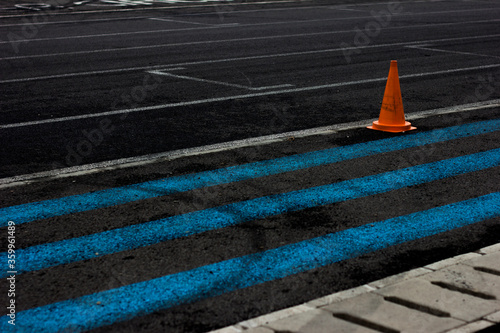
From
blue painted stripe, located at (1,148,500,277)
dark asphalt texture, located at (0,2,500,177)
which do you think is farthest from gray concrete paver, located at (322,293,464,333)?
dark asphalt texture, located at (0,2,500,177)

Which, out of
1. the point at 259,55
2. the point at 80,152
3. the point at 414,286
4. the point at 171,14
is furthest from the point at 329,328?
the point at 171,14

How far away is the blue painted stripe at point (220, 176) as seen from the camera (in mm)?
5156

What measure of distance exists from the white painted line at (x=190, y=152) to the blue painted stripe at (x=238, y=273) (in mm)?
2385

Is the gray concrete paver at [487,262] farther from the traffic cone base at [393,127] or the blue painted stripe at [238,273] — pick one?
the traffic cone base at [393,127]

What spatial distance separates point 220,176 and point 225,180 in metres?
0.12

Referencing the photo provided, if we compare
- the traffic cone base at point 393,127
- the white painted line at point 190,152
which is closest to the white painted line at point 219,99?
the white painted line at point 190,152

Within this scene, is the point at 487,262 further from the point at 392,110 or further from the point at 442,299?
the point at 392,110

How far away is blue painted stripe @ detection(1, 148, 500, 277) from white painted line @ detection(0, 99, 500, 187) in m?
1.46

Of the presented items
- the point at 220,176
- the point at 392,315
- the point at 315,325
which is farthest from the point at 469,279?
the point at 220,176

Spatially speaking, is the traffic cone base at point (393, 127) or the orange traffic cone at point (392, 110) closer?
the orange traffic cone at point (392, 110)

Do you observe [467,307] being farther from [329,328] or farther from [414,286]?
[329,328]

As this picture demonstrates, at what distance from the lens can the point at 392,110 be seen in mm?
7344

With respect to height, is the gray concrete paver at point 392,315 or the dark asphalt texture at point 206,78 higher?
the dark asphalt texture at point 206,78

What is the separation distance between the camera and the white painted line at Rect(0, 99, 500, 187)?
5945mm
